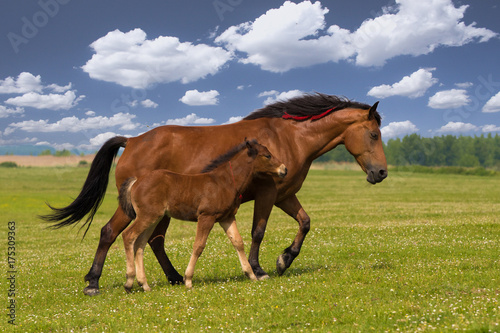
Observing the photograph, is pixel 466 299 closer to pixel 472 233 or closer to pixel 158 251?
pixel 158 251

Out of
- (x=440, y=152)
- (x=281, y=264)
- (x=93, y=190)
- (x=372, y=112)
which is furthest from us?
(x=440, y=152)

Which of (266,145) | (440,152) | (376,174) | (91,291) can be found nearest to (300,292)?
(266,145)

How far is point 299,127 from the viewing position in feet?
30.9

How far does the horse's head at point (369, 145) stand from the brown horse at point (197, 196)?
2.17m

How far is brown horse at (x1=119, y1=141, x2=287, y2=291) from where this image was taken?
7.84 m

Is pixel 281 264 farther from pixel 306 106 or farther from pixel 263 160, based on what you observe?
pixel 306 106

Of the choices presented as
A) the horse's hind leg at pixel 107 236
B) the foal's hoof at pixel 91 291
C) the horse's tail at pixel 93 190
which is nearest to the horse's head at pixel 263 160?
the horse's hind leg at pixel 107 236

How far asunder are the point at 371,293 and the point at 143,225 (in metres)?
4.26

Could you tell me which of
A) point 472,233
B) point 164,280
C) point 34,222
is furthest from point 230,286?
point 34,222

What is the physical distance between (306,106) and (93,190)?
5204mm

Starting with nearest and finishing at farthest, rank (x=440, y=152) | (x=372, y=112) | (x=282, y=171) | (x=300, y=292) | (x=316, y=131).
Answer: (x=300, y=292)
(x=282, y=171)
(x=372, y=112)
(x=316, y=131)
(x=440, y=152)

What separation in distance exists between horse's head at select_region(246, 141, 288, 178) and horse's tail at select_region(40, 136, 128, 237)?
312 cm

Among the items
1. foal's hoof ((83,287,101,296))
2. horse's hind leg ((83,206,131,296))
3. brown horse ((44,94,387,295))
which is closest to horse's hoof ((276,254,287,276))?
brown horse ((44,94,387,295))

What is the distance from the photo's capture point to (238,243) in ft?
26.4
